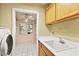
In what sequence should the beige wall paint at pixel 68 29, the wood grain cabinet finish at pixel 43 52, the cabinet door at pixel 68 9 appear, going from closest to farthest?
the cabinet door at pixel 68 9 → the wood grain cabinet finish at pixel 43 52 → the beige wall paint at pixel 68 29

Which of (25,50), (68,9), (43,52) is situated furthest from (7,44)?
(68,9)

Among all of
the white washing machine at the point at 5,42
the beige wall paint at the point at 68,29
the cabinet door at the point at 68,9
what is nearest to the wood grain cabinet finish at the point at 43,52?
the beige wall paint at the point at 68,29

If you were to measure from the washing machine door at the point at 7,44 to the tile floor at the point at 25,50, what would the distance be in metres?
0.08

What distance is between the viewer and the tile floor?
1.35m

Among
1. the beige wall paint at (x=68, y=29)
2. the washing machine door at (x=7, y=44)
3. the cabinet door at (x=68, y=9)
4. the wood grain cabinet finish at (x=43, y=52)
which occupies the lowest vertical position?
the wood grain cabinet finish at (x=43, y=52)

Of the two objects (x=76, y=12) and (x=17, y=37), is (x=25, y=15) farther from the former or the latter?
(x=76, y=12)

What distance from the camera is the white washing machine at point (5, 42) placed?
1230 millimetres

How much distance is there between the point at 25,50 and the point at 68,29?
2.75 feet

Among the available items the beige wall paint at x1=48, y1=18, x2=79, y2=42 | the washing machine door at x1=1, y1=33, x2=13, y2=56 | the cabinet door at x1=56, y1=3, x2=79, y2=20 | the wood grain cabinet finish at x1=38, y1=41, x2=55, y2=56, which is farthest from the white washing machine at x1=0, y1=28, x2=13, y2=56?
the cabinet door at x1=56, y1=3, x2=79, y2=20

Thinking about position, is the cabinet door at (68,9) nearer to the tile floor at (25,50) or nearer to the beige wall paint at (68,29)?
the beige wall paint at (68,29)

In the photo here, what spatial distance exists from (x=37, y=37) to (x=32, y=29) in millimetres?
140

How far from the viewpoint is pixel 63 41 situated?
5.77ft

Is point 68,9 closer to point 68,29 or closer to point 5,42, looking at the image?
point 68,29

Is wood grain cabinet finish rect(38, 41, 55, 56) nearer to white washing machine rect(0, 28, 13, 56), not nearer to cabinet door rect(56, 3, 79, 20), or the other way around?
white washing machine rect(0, 28, 13, 56)
